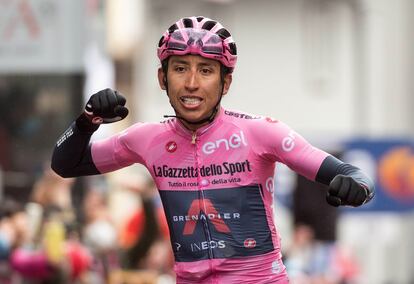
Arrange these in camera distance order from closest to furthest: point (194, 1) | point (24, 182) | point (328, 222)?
point (24, 182) < point (328, 222) < point (194, 1)

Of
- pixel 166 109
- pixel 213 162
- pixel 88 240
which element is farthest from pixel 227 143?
pixel 166 109

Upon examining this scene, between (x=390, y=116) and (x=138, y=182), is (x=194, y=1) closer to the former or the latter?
(x=390, y=116)

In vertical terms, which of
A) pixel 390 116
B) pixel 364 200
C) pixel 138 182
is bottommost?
pixel 390 116

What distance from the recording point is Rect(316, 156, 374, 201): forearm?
802 centimetres

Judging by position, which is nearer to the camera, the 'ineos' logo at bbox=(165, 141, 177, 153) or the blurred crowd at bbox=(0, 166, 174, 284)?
the 'ineos' logo at bbox=(165, 141, 177, 153)

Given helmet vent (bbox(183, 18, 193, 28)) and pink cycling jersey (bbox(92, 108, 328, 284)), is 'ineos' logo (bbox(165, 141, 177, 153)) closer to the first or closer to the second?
pink cycling jersey (bbox(92, 108, 328, 284))

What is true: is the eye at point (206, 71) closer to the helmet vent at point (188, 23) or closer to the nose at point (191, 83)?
the nose at point (191, 83)

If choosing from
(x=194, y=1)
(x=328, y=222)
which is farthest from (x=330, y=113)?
(x=328, y=222)

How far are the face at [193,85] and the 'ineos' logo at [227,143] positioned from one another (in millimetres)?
160

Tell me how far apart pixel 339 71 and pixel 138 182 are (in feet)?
103

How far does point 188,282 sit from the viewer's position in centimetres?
835

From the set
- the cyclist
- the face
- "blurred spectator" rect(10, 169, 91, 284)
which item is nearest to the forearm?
the cyclist

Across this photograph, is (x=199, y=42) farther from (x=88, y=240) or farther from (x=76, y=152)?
(x=88, y=240)

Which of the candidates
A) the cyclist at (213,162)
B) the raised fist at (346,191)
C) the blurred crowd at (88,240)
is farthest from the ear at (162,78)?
the blurred crowd at (88,240)
